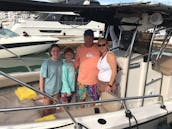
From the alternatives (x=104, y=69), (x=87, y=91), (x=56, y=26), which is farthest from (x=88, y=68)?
(x=56, y=26)

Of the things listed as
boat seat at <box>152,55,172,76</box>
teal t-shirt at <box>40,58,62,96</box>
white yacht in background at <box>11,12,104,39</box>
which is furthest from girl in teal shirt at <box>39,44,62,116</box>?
white yacht in background at <box>11,12,104,39</box>

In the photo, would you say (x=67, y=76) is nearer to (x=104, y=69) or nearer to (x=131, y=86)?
(x=104, y=69)

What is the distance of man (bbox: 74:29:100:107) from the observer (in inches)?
165

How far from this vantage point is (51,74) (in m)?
4.05

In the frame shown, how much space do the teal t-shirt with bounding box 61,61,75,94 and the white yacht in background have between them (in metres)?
13.1

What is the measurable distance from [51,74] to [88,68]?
1.80 feet

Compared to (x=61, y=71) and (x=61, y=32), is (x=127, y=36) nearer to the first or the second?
(x=61, y=71)

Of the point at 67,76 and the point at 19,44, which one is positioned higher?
the point at 67,76

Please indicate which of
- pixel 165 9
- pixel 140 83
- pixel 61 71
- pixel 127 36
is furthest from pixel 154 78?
pixel 61 71

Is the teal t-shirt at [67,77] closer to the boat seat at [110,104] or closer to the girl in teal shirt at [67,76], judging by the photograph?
the girl in teal shirt at [67,76]

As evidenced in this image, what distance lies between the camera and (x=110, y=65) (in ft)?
13.3

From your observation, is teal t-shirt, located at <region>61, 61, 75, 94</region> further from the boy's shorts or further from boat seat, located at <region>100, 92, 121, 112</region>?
boat seat, located at <region>100, 92, 121, 112</region>

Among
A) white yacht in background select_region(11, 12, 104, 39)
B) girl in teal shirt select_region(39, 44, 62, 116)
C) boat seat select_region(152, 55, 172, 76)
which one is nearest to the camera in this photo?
girl in teal shirt select_region(39, 44, 62, 116)

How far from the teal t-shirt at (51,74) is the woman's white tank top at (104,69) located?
1.89 feet
